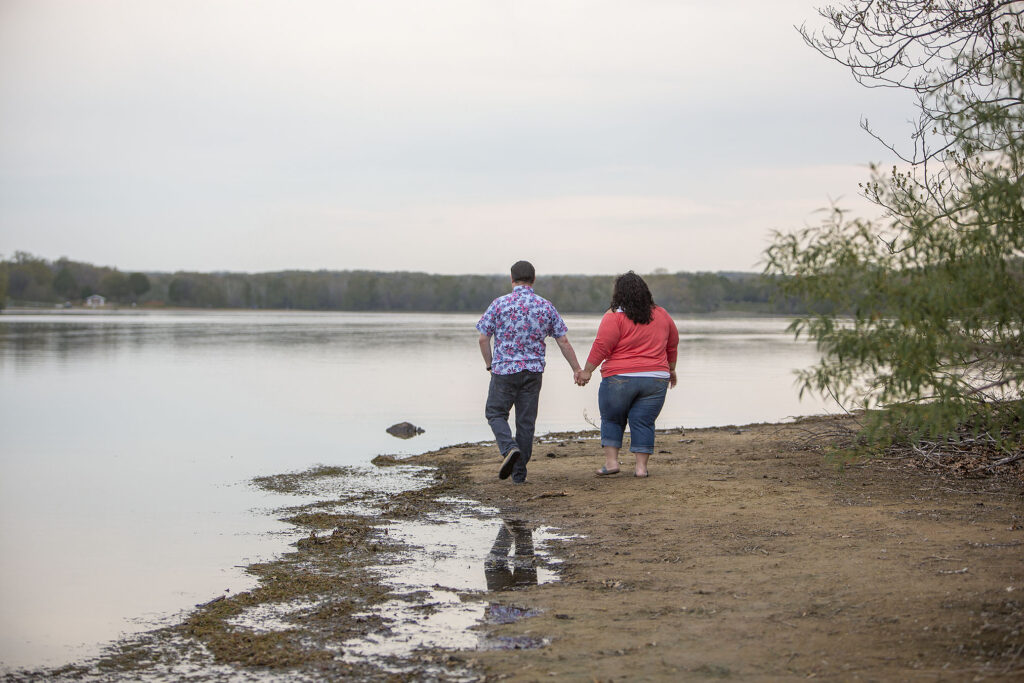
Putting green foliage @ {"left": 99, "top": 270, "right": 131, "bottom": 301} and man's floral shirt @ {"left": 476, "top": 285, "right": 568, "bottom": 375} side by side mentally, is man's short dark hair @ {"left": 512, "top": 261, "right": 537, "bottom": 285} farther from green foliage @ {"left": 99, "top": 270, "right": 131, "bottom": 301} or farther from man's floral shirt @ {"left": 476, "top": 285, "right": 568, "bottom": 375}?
green foliage @ {"left": 99, "top": 270, "right": 131, "bottom": 301}

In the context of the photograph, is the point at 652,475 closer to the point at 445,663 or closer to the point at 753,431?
the point at 753,431

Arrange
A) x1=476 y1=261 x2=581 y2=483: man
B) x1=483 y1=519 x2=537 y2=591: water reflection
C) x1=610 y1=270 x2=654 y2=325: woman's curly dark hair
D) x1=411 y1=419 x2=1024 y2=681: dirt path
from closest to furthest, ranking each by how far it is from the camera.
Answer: x1=411 y1=419 x2=1024 y2=681: dirt path, x1=483 y1=519 x2=537 y2=591: water reflection, x1=610 y1=270 x2=654 y2=325: woman's curly dark hair, x1=476 y1=261 x2=581 y2=483: man

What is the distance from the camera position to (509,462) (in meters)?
9.64

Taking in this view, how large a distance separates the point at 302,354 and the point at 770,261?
3268cm

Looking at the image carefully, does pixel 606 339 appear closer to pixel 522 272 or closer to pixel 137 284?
pixel 522 272

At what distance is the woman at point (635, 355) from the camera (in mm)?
9578

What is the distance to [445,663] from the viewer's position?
4.89 m

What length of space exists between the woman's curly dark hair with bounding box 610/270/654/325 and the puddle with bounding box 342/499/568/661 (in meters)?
2.29

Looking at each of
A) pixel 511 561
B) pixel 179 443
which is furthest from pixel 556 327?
pixel 179 443

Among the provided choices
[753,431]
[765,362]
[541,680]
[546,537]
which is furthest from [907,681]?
[765,362]

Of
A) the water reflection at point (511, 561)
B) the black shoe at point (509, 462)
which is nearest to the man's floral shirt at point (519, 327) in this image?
the black shoe at point (509, 462)

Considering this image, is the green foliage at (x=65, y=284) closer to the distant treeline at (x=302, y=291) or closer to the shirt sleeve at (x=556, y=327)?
the distant treeline at (x=302, y=291)

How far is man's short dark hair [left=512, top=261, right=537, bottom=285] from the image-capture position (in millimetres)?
9820

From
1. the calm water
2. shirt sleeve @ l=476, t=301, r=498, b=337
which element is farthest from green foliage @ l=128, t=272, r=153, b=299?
shirt sleeve @ l=476, t=301, r=498, b=337
